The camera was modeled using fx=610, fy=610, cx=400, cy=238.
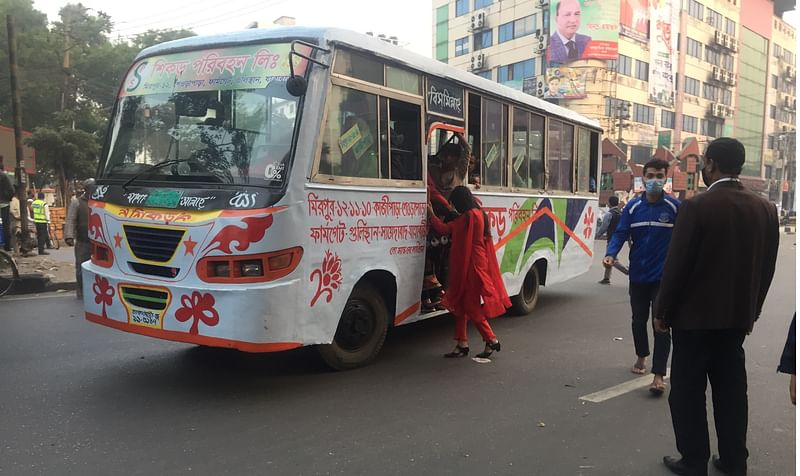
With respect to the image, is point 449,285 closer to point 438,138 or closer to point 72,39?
point 438,138

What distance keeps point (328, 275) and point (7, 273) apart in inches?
271

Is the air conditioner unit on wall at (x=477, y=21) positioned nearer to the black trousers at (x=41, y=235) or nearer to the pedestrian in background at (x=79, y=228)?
the black trousers at (x=41, y=235)

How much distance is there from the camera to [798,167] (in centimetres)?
205

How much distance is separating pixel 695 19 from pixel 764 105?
67.5 feet

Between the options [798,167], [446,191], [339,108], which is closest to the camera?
[798,167]

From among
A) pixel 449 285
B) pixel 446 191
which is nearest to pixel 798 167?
pixel 449 285

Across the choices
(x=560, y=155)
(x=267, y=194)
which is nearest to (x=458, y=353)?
(x=267, y=194)

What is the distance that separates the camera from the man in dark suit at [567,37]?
47406mm

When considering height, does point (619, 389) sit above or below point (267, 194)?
below

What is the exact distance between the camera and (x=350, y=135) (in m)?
4.89

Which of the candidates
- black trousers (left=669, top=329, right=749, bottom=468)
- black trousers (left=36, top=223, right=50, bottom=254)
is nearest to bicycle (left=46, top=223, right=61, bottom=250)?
black trousers (left=36, top=223, right=50, bottom=254)

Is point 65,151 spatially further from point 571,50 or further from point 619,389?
point 571,50

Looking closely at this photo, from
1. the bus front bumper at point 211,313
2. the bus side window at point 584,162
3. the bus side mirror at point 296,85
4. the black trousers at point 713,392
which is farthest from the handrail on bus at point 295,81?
the bus side window at point 584,162

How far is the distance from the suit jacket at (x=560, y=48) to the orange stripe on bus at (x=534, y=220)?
4199cm
